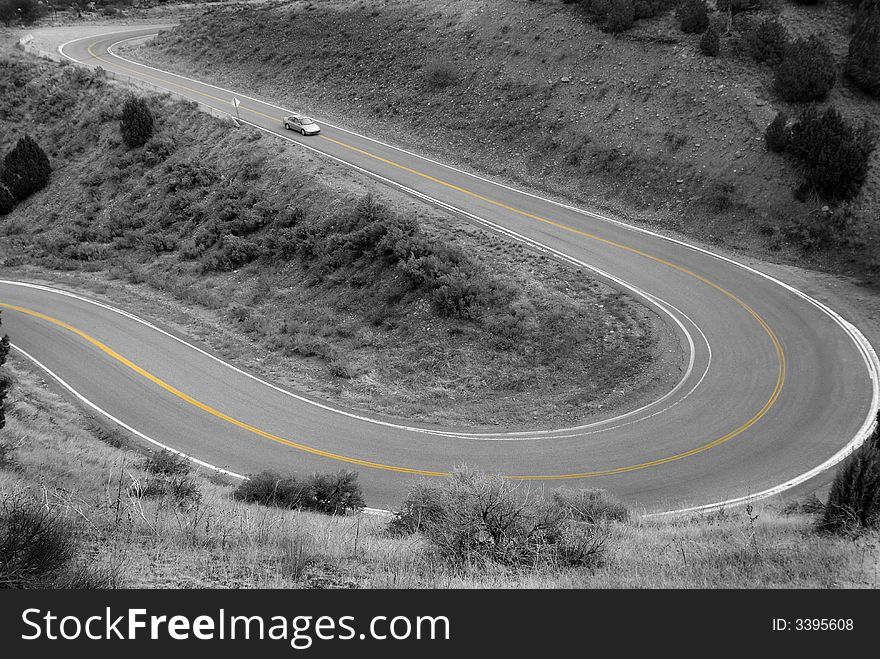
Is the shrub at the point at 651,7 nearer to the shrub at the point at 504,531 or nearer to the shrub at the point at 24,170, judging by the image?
the shrub at the point at 504,531

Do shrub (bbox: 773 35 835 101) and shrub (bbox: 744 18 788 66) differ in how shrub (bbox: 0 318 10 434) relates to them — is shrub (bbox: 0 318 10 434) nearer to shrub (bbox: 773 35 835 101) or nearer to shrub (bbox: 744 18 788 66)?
shrub (bbox: 773 35 835 101)

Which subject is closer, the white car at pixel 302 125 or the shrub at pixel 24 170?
the white car at pixel 302 125

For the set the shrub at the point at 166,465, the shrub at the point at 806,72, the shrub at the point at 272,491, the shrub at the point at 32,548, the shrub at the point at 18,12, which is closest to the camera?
the shrub at the point at 32,548

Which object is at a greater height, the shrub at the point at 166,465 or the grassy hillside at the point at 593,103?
the grassy hillside at the point at 593,103

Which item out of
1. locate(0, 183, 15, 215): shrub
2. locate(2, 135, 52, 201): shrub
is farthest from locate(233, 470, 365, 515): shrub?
locate(2, 135, 52, 201): shrub

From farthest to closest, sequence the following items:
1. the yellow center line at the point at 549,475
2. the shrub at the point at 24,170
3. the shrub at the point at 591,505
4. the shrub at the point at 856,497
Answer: the shrub at the point at 24,170 < the yellow center line at the point at 549,475 < the shrub at the point at 591,505 < the shrub at the point at 856,497

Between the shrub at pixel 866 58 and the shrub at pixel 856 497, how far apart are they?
27.3m

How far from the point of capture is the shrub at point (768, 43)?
32.6 meters

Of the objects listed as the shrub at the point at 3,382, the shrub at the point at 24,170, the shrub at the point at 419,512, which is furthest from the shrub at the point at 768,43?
the shrub at the point at 24,170

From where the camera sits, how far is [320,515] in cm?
1381

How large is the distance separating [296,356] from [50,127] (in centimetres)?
3608

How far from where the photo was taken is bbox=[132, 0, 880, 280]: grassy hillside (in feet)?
92.3

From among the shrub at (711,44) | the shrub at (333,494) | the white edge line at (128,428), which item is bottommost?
the white edge line at (128,428)

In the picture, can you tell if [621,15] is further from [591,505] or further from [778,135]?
[591,505]
